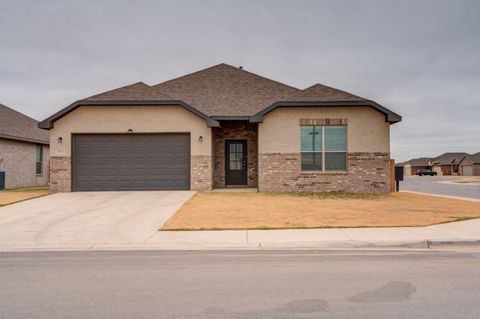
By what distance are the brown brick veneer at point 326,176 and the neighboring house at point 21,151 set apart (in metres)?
16.1

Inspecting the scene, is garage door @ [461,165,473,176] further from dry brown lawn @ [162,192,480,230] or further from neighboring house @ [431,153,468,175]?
dry brown lawn @ [162,192,480,230]

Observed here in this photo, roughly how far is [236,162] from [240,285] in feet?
48.8


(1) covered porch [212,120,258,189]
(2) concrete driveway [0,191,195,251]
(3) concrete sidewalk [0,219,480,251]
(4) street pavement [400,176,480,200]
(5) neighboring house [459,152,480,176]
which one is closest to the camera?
(3) concrete sidewalk [0,219,480,251]

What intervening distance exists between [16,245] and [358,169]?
1460cm

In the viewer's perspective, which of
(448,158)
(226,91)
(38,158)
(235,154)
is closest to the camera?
(235,154)

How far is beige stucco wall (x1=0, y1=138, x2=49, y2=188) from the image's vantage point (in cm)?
2179

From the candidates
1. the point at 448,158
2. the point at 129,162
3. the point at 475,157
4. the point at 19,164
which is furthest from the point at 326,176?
the point at 448,158

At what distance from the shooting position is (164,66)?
105ft

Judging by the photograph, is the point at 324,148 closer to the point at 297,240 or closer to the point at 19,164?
the point at 297,240

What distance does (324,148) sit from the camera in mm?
17484

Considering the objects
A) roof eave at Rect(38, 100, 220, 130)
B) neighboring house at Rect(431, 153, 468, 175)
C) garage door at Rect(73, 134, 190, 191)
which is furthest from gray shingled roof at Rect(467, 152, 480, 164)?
garage door at Rect(73, 134, 190, 191)

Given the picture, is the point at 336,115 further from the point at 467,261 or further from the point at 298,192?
the point at 467,261

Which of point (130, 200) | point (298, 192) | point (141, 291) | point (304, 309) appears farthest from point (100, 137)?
point (304, 309)

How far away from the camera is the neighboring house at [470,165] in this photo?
71.6m
